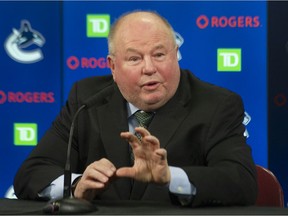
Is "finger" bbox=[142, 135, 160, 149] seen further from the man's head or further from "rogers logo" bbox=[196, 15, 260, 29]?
"rogers logo" bbox=[196, 15, 260, 29]

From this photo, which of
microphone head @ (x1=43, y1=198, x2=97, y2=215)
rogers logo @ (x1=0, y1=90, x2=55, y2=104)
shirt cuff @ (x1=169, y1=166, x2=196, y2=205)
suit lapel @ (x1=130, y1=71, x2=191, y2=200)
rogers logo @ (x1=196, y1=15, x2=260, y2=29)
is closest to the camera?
microphone head @ (x1=43, y1=198, x2=97, y2=215)

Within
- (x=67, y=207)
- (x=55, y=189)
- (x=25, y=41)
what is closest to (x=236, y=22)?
(x=25, y=41)

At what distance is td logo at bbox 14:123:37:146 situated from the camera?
434 cm

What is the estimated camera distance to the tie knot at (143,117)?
106 inches

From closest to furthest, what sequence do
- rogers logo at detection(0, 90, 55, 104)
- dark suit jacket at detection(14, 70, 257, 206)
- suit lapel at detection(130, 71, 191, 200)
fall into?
dark suit jacket at detection(14, 70, 257, 206)
suit lapel at detection(130, 71, 191, 200)
rogers logo at detection(0, 90, 55, 104)

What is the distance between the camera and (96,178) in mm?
2215

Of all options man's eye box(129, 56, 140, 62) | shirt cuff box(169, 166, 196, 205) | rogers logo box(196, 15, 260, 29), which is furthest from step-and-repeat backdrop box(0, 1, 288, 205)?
shirt cuff box(169, 166, 196, 205)

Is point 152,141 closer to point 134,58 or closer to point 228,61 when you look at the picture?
point 134,58

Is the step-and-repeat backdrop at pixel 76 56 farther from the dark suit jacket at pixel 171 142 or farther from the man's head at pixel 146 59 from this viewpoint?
the man's head at pixel 146 59

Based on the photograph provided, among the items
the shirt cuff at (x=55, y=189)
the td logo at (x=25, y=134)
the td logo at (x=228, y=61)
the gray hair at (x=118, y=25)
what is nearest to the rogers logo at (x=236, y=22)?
the td logo at (x=228, y=61)

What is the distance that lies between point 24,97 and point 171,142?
78.0 inches

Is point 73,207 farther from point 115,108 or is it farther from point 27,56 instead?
point 27,56

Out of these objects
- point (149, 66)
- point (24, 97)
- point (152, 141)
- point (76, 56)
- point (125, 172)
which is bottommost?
point (125, 172)

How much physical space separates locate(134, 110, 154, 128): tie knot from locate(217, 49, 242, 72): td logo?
162cm
